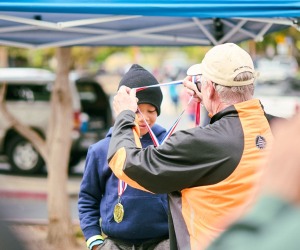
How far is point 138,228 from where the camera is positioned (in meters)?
3.69

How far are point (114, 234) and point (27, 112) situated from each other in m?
11.0

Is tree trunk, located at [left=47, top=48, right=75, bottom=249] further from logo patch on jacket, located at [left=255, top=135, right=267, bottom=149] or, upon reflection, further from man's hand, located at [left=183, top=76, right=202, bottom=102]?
logo patch on jacket, located at [left=255, top=135, right=267, bottom=149]

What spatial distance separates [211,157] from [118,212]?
1.00 metres

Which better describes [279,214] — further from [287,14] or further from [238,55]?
[287,14]

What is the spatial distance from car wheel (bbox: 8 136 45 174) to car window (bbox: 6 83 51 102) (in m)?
0.80

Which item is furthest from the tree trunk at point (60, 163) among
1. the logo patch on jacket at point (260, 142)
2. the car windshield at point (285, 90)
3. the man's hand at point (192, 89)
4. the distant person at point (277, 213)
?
the car windshield at point (285, 90)

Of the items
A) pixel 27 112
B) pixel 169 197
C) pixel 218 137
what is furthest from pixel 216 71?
pixel 27 112

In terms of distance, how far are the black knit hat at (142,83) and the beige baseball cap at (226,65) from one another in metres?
0.76

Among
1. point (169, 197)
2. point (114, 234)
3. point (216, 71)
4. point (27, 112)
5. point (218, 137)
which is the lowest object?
point (27, 112)

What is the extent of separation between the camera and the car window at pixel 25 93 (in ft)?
47.9

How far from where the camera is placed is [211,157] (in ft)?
9.37

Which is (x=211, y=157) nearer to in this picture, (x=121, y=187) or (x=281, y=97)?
(x=121, y=187)

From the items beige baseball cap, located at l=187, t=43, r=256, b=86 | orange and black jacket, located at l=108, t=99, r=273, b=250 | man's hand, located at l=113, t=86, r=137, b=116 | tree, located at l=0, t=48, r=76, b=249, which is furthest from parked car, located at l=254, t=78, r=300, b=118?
orange and black jacket, located at l=108, t=99, r=273, b=250

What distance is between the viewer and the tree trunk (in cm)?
809
